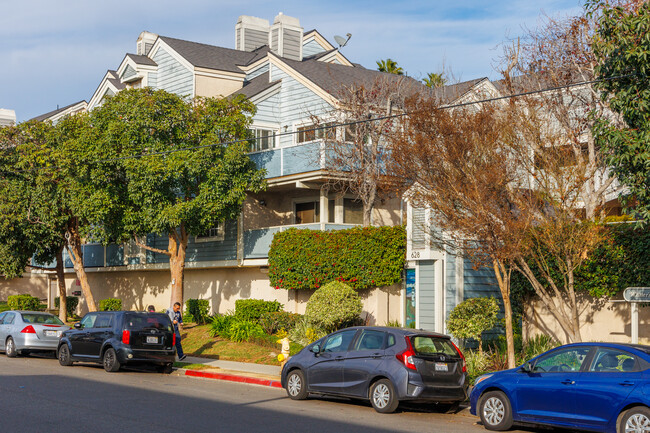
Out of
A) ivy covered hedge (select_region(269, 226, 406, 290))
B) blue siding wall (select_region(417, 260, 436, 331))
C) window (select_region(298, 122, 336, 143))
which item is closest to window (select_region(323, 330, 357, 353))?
blue siding wall (select_region(417, 260, 436, 331))

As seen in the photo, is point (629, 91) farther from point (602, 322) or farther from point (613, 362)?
point (602, 322)

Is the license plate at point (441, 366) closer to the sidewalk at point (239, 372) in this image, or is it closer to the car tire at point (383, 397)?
the car tire at point (383, 397)

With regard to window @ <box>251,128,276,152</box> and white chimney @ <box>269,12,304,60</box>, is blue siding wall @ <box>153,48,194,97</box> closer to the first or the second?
window @ <box>251,128,276,152</box>

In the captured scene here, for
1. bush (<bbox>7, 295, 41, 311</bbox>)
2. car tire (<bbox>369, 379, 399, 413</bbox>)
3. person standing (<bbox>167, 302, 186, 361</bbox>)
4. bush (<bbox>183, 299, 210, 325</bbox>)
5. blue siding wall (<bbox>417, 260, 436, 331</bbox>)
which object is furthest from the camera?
bush (<bbox>7, 295, 41, 311</bbox>)

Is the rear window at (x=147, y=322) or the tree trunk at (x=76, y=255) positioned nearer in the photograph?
the rear window at (x=147, y=322)

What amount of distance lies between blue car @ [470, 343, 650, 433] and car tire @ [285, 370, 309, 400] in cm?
361

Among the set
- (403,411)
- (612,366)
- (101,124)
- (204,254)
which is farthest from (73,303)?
(612,366)

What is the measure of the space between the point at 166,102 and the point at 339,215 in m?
7.24

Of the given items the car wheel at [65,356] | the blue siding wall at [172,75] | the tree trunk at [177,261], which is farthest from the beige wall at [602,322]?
the blue siding wall at [172,75]

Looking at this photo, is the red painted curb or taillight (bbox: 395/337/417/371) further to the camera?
the red painted curb

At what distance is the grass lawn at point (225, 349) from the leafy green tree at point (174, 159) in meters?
3.76

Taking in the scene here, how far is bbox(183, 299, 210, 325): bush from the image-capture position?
96.7ft

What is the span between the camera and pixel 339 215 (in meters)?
27.3

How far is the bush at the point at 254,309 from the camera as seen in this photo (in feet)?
85.0
